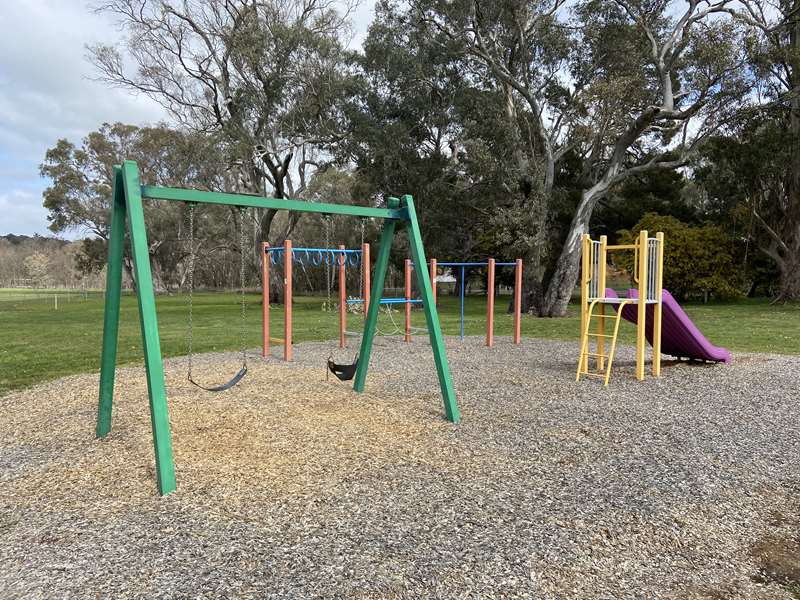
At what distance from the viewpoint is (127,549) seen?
106 inches

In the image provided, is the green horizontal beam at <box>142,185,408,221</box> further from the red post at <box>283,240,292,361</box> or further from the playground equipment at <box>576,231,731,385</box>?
the red post at <box>283,240,292,361</box>

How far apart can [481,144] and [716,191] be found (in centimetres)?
1146

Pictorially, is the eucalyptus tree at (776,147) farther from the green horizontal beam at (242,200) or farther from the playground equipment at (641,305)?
the green horizontal beam at (242,200)

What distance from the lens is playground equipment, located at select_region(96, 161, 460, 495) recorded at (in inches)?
134

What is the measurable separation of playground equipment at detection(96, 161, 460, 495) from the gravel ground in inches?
10.9

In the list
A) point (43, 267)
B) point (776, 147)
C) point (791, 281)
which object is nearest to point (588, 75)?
point (776, 147)

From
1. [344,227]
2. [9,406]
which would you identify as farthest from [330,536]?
[344,227]

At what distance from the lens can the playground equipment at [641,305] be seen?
703 centimetres

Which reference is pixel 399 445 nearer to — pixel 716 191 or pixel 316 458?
pixel 316 458

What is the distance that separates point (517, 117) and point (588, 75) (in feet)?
8.82

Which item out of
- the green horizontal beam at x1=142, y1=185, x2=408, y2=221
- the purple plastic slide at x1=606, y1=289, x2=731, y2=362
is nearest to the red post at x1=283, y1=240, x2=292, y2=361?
the green horizontal beam at x1=142, y1=185, x2=408, y2=221

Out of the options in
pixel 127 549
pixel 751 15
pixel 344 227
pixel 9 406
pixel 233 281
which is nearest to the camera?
pixel 127 549

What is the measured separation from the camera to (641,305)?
702cm

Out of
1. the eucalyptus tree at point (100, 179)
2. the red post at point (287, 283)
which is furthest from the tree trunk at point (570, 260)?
the eucalyptus tree at point (100, 179)
